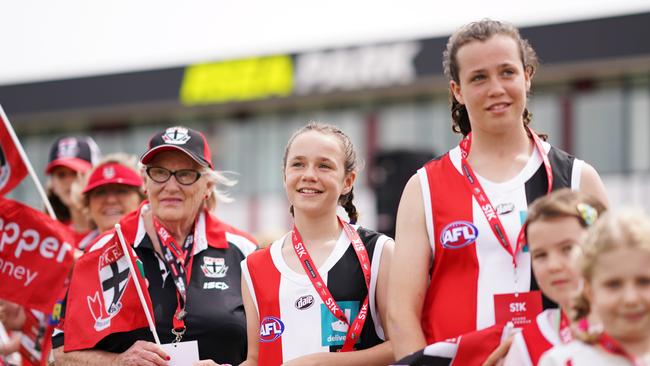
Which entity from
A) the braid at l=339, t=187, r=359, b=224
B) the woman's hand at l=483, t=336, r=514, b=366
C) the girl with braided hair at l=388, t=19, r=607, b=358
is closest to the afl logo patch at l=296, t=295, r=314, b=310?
the girl with braided hair at l=388, t=19, r=607, b=358

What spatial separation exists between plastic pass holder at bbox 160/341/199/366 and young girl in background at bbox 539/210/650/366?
2123mm

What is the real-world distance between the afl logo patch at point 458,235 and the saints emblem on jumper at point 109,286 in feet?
5.68

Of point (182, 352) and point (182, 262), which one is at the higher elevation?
point (182, 262)

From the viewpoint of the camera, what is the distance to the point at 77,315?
16.8 ft

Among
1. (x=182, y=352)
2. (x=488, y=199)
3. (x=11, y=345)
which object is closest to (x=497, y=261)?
(x=488, y=199)

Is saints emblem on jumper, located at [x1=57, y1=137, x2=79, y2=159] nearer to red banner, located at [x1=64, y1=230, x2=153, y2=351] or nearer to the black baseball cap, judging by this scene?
the black baseball cap

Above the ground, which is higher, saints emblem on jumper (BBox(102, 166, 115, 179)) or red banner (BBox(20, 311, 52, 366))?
saints emblem on jumper (BBox(102, 166, 115, 179))

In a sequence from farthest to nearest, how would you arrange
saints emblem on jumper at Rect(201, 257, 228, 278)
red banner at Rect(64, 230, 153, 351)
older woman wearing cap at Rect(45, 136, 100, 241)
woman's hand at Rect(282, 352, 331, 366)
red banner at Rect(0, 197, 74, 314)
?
older woman wearing cap at Rect(45, 136, 100, 241)
red banner at Rect(0, 197, 74, 314)
saints emblem on jumper at Rect(201, 257, 228, 278)
red banner at Rect(64, 230, 153, 351)
woman's hand at Rect(282, 352, 331, 366)

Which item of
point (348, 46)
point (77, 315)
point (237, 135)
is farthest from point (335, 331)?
point (237, 135)

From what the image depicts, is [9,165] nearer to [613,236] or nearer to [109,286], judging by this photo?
[109,286]

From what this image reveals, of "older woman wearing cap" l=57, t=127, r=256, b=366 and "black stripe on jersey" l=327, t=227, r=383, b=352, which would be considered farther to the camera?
"older woman wearing cap" l=57, t=127, r=256, b=366

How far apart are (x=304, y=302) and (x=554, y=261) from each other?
1.25 m

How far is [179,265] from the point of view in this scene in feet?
16.8

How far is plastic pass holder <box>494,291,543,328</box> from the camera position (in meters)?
3.79
